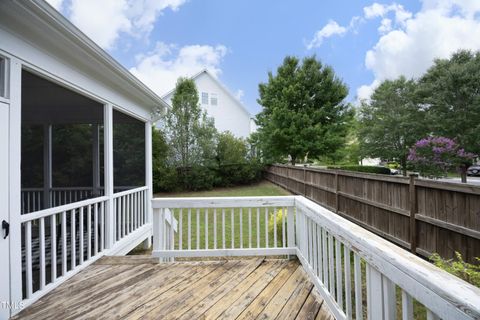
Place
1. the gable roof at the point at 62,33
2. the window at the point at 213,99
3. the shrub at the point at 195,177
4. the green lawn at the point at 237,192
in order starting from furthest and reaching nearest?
the window at the point at 213,99 < the shrub at the point at 195,177 < the green lawn at the point at 237,192 < the gable roof at the point at 62,33

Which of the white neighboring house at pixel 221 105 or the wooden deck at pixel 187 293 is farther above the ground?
the white neighboring house at pixel 221 105

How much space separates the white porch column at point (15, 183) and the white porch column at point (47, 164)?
3.65 metres

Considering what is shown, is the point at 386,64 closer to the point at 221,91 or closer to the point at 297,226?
the point at 221,91

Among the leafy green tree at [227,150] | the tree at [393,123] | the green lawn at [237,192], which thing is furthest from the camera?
the tree at [393,123]

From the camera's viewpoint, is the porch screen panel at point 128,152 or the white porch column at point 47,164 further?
the white porch column at point 47,164

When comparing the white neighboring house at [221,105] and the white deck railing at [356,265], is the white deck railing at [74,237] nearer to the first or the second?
the white deck railing at [356,265]

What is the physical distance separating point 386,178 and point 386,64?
17.1m

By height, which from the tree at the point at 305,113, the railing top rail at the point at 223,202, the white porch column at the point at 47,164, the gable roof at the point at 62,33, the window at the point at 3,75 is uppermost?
the tree at the point at 305,113

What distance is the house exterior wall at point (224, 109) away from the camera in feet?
56.5

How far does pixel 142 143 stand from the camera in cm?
529

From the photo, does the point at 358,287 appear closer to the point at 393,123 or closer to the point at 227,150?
the point at 227,150

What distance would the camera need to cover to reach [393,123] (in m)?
16.4

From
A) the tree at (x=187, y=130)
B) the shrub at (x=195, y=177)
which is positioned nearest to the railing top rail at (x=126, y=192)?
the shrub at (x=195, y=177)

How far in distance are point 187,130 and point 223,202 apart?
9.37m
